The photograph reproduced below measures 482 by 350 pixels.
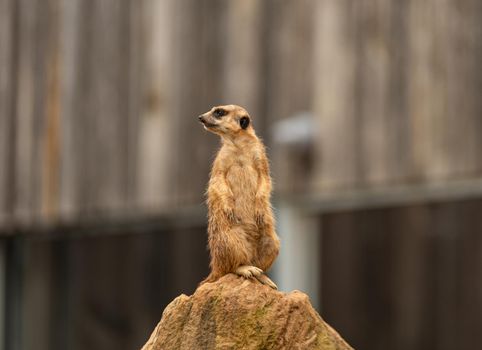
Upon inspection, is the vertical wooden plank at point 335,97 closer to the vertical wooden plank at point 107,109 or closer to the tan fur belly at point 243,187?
the vertical wooden plank at point 107,109

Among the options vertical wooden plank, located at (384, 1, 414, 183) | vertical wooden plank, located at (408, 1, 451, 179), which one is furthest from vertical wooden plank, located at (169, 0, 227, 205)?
vertical wooden plank, located at (408, 1, 451, 179)

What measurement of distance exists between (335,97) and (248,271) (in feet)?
20.8

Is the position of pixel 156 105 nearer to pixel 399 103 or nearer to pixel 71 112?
pixel 71 112

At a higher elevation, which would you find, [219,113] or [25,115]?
[25,115]

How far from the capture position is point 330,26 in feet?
36.8

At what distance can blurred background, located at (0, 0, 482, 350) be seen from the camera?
10633 mm

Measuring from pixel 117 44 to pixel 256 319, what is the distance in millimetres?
8396

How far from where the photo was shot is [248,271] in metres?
4.93

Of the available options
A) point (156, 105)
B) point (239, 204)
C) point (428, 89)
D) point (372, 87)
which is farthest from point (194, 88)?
point (239, 204)

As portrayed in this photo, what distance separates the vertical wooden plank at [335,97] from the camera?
36.0 ft

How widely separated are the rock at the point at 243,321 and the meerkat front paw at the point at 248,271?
25mm

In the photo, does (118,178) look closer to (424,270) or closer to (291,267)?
(291,267)

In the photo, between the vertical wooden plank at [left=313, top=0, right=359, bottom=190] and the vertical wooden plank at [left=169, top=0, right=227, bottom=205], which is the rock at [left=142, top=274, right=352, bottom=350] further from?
the vertical wooden plank at [left=169, top=0, right=227, bottom=205]

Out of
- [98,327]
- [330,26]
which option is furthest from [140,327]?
[330,26]
